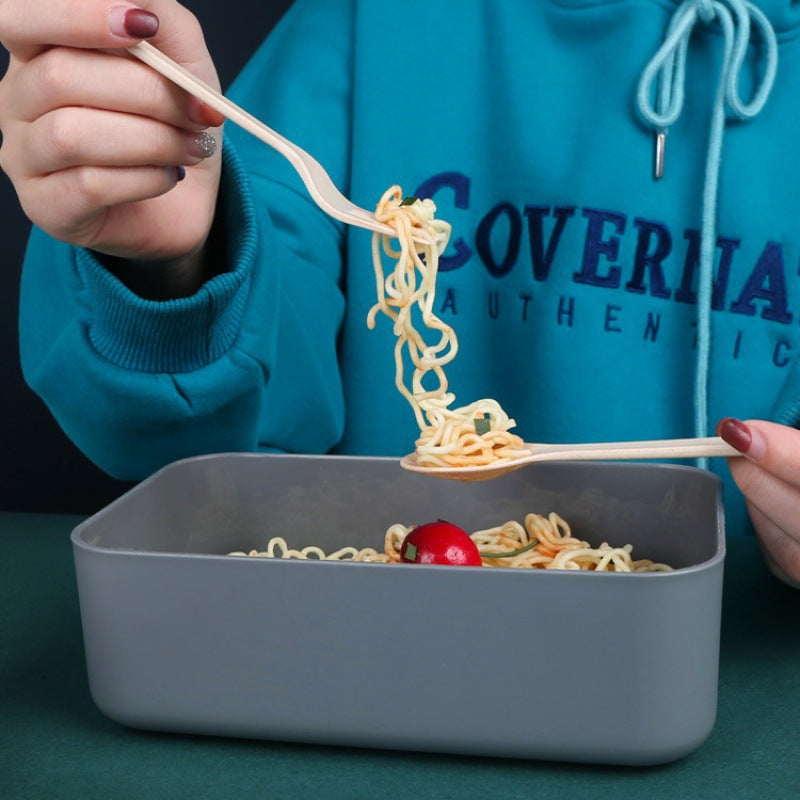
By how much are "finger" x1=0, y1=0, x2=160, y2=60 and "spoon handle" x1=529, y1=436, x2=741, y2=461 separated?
46cm

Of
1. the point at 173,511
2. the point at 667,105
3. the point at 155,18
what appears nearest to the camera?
the point at 155,18

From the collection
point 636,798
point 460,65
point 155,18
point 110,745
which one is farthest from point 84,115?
point 460,65

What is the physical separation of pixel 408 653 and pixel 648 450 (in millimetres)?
268

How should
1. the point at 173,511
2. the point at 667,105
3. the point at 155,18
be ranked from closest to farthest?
the point at 155,18 → the point at 173,511 → the point at 667,105

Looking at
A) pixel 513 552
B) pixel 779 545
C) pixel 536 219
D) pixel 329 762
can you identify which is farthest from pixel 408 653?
pixel 536 219

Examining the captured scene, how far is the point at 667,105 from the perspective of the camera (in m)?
1.26

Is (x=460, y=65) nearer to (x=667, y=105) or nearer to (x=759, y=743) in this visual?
(x=667, y=105)

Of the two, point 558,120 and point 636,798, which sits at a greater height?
point 558,120

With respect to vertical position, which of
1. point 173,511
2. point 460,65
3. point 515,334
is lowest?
point 173,511

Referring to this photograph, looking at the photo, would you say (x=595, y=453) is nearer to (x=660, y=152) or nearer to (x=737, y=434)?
(x=737, y=434)

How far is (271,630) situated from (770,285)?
90 cm

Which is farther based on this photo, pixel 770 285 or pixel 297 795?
pixel 770 285

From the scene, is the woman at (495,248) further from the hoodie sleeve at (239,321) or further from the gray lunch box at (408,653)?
the gray lunch box at (408,653)

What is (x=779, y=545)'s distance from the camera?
85cm
